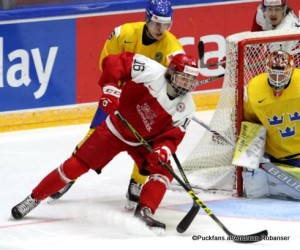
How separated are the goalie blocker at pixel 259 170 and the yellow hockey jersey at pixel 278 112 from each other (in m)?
0.07

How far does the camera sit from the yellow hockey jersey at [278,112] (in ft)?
23.9

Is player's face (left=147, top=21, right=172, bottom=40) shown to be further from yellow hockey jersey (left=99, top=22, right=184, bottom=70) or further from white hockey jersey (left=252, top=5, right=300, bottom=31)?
white hockey jersey (left=252, top=5, right=300, bottom=31)

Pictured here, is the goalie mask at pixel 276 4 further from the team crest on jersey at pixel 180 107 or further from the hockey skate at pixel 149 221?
the hockey skate at pixel 149 221

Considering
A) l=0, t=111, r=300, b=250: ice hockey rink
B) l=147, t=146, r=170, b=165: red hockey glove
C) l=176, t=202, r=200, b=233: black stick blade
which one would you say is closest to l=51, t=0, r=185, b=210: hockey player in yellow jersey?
l=0, t=111, r=300, b=250: ice hockey rink

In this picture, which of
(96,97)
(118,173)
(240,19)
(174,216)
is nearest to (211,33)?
(240,19)

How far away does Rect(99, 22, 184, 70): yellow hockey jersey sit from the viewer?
7.49 meters

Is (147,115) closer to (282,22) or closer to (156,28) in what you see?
(156,28)

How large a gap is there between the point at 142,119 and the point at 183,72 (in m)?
0.38

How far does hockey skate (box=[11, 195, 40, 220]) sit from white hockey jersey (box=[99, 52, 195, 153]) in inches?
24.9

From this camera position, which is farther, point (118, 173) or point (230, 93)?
point (118, 173)

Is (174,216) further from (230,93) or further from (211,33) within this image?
(211,33)

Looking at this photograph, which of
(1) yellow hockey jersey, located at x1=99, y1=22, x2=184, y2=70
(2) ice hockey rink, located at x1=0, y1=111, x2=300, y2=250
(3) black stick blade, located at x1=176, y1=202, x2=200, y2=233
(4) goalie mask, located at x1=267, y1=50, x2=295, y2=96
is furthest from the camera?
(1) yellow hockey jersey, located at x1=99, y1=22, x2=184, y2=70

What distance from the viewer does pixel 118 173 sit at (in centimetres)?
802

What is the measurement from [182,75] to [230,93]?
0.91 metres
